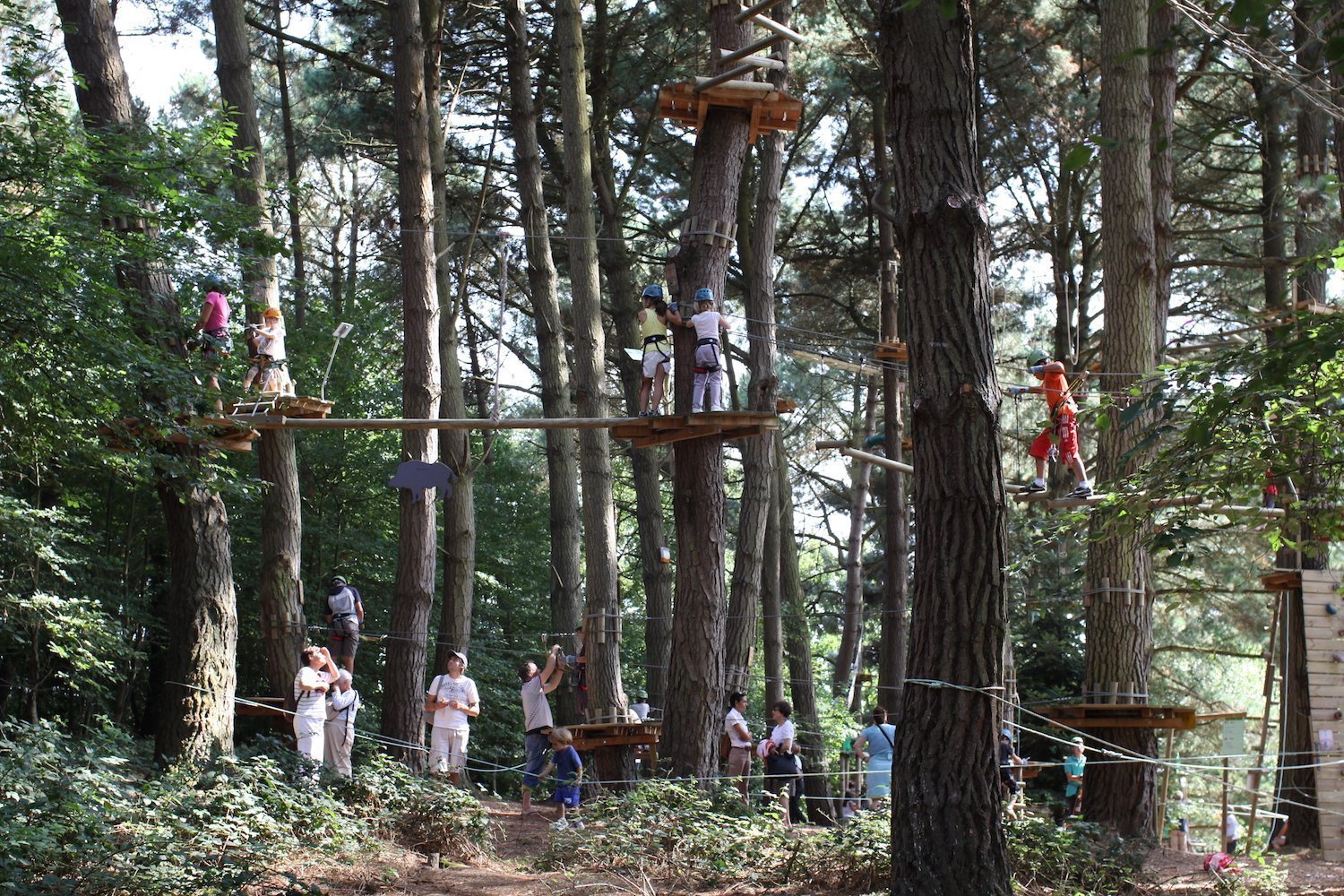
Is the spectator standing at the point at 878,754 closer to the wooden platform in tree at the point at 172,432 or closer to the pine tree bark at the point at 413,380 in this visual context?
the pine tree bark at the point at 413,380

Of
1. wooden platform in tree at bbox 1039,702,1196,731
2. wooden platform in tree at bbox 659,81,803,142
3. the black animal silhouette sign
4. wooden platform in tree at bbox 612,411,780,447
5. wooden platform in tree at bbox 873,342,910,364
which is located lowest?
wooden platform in tree at bbox 1039,702,1196,731

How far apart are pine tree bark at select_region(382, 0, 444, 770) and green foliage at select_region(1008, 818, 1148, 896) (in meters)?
6.10

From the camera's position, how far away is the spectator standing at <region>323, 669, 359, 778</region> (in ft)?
33.3

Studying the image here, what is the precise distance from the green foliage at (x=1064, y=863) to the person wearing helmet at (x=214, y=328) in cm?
586

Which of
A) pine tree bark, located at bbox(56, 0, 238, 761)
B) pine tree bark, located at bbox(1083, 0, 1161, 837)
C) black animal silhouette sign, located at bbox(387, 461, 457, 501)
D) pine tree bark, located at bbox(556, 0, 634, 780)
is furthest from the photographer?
pine tree bark, located at bbox(556, 0, 634, 780)

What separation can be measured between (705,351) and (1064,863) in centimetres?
426

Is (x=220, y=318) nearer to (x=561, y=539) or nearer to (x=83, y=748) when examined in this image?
(x=83, y=748)

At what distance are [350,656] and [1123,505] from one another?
7172 millimetres

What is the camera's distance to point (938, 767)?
5.26 m

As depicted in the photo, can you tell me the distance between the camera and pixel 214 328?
9391 millimetres

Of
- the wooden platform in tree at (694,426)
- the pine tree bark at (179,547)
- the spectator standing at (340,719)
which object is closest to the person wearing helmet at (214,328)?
the pine tree bark at (179,547)

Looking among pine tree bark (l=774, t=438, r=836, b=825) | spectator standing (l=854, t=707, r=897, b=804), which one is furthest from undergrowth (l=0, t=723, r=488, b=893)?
pine tree bark (l=774, t=438, r=836, b=825)

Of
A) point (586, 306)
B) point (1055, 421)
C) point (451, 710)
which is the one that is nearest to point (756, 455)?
point (586, 306)

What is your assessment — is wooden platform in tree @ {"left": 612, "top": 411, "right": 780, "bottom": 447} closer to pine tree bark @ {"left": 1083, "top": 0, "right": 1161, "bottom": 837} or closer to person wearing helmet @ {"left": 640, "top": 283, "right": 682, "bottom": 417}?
person wearing helmet @ {"left": 640, "top": 283, "right": 682, "bottom": 417}
